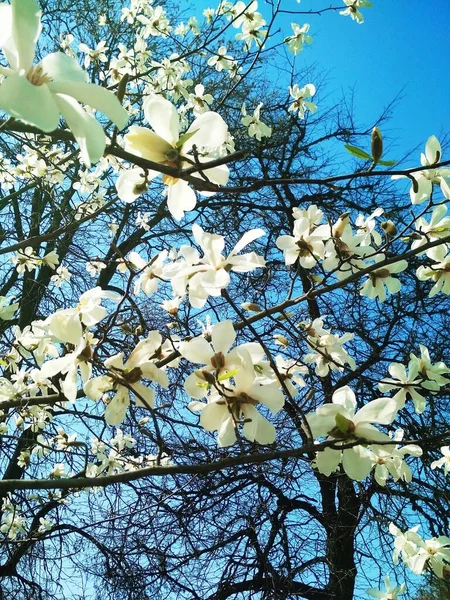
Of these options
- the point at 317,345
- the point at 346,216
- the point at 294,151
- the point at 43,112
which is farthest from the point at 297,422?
the point at 294,151

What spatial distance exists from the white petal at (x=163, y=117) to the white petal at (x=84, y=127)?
0.84 ft

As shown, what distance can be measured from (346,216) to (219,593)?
112 inches

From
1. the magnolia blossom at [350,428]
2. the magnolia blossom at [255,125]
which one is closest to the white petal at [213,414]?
the magnolia blossom at [350,428]

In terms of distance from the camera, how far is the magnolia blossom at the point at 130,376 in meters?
0.96

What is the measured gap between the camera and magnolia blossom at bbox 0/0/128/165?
49cm

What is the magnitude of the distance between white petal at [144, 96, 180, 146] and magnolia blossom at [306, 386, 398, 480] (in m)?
0.49

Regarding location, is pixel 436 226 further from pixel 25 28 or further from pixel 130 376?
pixel 25 28

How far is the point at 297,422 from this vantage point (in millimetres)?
1861

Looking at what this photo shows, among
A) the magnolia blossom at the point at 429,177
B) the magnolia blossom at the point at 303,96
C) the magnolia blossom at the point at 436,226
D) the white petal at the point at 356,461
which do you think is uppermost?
the magnolia blossom at the point at 303,96

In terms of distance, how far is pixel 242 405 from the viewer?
89 cm

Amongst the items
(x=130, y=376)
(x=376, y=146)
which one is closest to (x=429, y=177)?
(x=376, y=146)

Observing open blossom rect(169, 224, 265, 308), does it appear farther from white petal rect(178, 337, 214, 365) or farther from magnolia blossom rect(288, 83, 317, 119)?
magnolia blossom rect(288, 83, 317, 119)

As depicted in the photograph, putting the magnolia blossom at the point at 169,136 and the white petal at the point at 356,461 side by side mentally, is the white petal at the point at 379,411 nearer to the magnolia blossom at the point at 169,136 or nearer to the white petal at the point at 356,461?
the white petal at the point at 356,461

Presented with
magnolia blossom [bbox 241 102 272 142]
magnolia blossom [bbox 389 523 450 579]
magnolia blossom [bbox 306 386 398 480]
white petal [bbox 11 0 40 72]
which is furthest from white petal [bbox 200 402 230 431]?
magnolia blossom [bbox 241 102 272 142]
